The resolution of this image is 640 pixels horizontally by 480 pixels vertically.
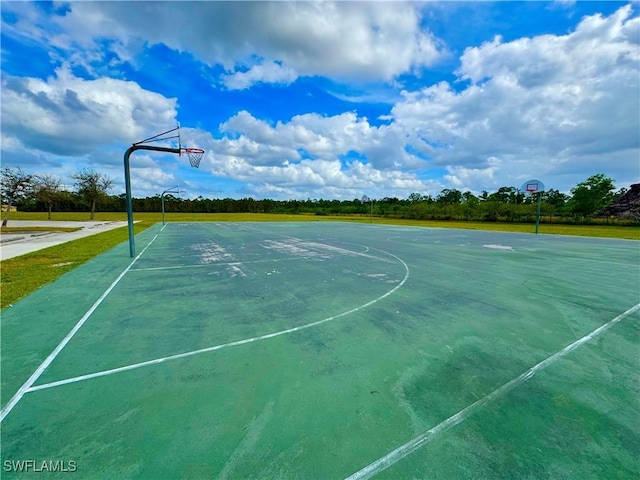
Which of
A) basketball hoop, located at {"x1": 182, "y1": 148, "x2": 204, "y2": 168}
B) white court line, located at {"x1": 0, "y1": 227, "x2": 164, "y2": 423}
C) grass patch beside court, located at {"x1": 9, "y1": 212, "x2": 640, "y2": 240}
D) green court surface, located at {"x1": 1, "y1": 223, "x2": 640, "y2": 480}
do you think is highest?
basketball hoop, located at {"x1": 182, "y1": 148, "x2": 204, "y2": 168}

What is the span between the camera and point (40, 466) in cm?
208

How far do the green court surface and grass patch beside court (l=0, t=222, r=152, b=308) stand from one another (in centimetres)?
89

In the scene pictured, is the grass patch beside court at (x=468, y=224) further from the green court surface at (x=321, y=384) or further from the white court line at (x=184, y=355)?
the white court line at (x=184, y=355)

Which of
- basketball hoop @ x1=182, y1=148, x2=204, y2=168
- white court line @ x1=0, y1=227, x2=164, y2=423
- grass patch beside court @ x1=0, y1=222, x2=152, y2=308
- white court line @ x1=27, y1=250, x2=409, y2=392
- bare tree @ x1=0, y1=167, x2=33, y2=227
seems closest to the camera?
white court line @ x1=0, y1=227, x2=164, y2=423

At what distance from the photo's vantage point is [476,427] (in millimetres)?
2445

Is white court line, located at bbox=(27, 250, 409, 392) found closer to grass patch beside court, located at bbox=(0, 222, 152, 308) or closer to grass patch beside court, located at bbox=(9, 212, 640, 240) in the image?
grass patch beside court, located at bbox=(0, 222, 152, 308)

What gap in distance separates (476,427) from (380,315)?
2.65 m

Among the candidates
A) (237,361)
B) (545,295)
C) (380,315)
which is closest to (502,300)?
(545,295)

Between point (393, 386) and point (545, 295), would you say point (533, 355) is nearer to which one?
point (393, 386)

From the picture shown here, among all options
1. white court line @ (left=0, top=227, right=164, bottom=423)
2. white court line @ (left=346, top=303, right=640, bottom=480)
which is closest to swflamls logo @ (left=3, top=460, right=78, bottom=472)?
white court line @ (left=0, top=227, right=164, bottom=423)

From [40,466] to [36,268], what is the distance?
934 centimetres

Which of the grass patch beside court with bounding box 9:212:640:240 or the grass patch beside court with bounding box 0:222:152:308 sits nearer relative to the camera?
the grass patch beside court with bounding box 0:222:152:308

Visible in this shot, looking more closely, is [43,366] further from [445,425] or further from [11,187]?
[11,187]

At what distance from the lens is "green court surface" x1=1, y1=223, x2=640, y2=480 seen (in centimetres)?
214
